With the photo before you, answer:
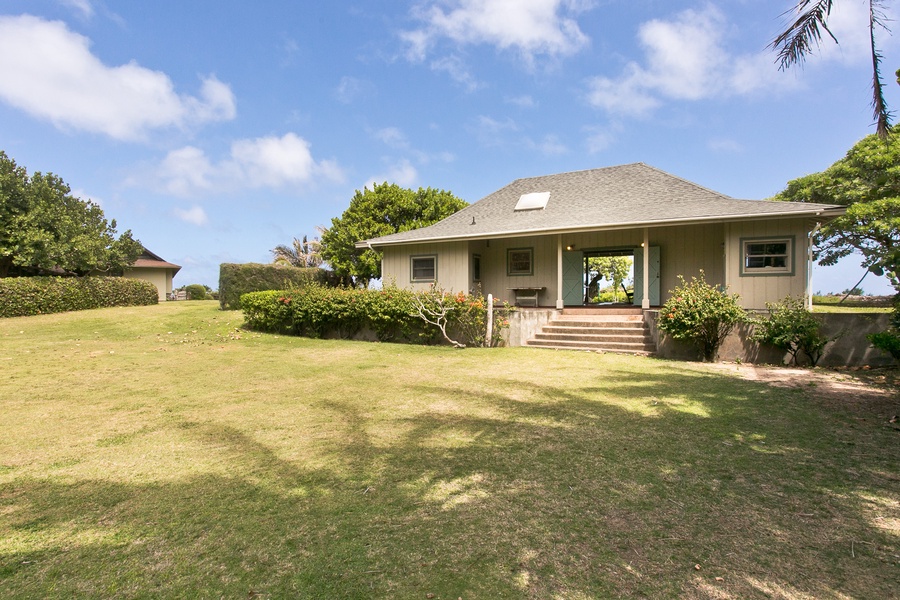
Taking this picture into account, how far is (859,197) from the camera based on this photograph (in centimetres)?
1822

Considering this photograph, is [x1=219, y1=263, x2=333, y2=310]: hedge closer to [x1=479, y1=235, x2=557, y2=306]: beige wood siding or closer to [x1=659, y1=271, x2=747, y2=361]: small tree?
[x1=479, y1=235, x2=557, y2=306]: beige wood siding

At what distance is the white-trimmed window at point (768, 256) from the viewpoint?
418 inches

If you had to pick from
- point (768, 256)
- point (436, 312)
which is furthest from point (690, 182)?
point (436, 312)

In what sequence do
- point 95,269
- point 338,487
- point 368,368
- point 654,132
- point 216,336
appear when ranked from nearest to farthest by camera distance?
1. point 338,487
2. point 368,368
3. point 216,336
4. point 654,132
5. point 95,269

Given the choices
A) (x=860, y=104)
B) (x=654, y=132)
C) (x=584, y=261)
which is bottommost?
(x=584, y=261)

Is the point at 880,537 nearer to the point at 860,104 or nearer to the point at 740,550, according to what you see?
the point at 740,550

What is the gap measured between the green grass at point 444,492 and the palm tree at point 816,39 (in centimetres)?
383

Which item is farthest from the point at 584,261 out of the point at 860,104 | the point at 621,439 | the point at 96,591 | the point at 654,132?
the point at 96,591

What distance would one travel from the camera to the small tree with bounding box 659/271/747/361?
9.32 metres

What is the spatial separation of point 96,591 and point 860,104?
9104 millimetres

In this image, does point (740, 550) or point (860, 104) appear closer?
point (740, 550)

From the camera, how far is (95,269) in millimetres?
21891

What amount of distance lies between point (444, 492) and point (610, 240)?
13.0 metres

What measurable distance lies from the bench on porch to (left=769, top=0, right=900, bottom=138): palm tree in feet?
30.2
